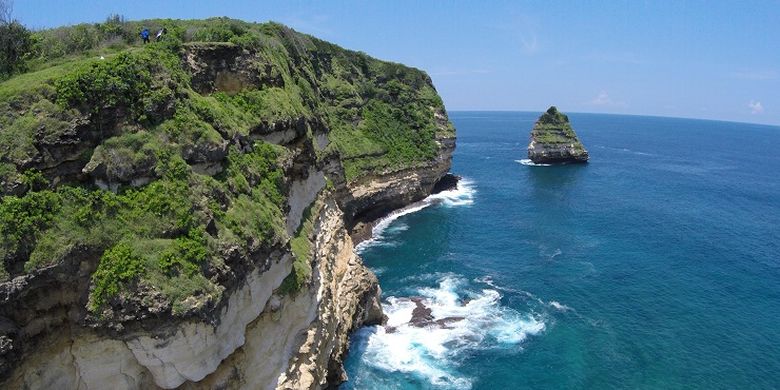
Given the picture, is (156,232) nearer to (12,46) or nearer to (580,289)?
(12,46)

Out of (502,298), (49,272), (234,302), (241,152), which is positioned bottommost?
(502,298)

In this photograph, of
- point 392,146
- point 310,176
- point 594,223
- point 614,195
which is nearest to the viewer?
point 310,176

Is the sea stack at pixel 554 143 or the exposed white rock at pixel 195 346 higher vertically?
the sea stack at pixel 554 143

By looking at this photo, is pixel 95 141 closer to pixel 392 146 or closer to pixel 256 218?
pixel 256 218

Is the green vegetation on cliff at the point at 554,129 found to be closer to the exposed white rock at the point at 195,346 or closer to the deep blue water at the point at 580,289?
the deep blue water at the point at 580,289

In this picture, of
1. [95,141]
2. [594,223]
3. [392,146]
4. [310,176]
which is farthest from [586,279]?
[95,141]

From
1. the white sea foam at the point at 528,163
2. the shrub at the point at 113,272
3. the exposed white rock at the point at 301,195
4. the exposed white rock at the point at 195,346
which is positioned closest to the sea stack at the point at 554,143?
the white sea foam at the point at 528,163

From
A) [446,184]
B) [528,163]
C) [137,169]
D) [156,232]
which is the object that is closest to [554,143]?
[528,163]
